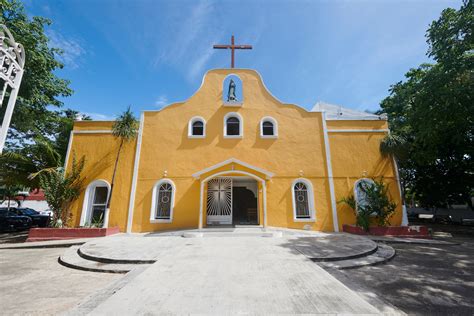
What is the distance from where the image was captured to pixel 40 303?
3.88 meters

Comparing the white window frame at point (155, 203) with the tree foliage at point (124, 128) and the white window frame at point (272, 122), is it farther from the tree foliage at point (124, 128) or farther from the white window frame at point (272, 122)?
the white window frame at point (272, 122)

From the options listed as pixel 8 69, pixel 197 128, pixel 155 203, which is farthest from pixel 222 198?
pixel 8 69

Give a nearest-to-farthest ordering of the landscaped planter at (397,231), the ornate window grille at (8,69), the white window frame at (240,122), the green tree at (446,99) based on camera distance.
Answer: the ornate window grille at (8,69) < the green tree at (446,99) < the landscaped planter at (397,231) < the white window frame at (240,122)

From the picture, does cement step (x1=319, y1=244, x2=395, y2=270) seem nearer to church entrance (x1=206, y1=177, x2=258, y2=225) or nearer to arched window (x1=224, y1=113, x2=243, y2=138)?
church entrance (x1=206, y1=177, x2=258, y2=225)

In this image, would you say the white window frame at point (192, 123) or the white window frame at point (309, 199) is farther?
the white window frame at point (192, 123)

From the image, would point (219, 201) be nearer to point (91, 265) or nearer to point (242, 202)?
point (242, 202)

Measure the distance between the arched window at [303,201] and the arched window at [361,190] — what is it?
2.49m

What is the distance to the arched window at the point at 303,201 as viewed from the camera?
1112 centimetres

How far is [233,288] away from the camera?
13.1 feet

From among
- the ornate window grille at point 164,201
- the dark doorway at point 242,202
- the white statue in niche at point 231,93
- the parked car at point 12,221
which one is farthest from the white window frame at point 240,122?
the parked car at point 12,221

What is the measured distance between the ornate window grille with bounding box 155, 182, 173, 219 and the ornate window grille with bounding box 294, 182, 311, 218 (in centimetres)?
688

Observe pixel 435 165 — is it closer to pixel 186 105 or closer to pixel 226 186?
pixel 226 186

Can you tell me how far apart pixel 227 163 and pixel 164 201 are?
406 centimetres

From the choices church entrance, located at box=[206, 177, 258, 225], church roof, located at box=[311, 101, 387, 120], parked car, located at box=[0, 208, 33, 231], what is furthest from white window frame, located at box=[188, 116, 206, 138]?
parked car, located at box=[0, 208, 33, 231]
